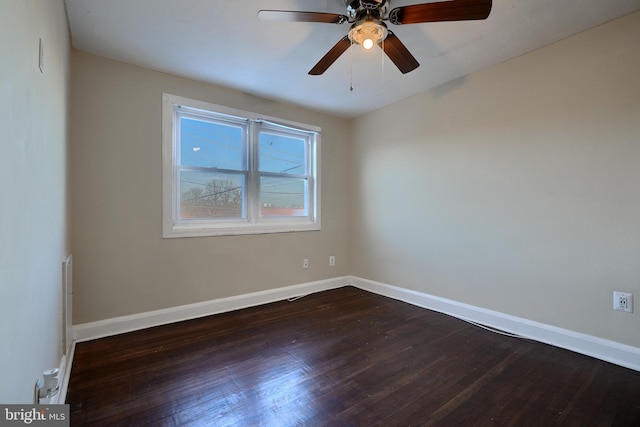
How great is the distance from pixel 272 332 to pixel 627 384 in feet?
8.00

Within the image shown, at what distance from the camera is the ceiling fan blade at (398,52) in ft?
5.85

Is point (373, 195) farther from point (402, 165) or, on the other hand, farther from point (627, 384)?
point (627, 384)

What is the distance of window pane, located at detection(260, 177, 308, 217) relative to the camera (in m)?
3.40

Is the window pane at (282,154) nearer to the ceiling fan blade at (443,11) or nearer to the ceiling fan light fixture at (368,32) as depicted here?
the ceiling fan light fixture at (368,32)

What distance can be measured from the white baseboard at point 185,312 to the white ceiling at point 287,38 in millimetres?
2281

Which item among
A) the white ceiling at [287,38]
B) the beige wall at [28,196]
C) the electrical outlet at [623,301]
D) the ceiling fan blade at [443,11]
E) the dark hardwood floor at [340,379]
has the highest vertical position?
the white ceiling at [287,38]

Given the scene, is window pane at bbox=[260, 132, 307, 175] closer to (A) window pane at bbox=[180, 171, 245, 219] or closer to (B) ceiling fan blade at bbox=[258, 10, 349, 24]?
(A) window pane at bbox=[180, 171, 245, 219]

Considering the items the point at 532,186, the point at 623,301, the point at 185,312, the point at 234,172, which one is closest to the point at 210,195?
the point at 234,172

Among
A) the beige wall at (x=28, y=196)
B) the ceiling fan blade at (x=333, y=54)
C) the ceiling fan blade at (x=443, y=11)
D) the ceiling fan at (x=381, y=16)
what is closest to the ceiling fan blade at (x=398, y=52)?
the ceiling fan at (x=381, y=16)

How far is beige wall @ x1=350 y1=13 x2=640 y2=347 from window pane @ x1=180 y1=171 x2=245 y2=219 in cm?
188

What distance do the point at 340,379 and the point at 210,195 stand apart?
219cm

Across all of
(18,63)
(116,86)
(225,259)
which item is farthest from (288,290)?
(18,63)

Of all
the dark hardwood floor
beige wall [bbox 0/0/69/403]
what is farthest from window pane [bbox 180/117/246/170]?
the dark hardwood floor

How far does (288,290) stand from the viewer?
11.2ft
